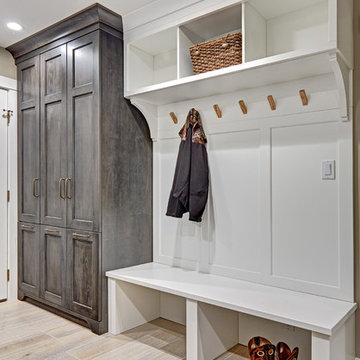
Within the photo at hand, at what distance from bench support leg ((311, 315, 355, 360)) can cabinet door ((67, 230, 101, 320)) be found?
5.20ft

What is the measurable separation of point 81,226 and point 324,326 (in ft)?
6.09

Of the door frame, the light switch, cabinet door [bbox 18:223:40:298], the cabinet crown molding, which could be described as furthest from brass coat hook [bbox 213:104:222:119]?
the door frame

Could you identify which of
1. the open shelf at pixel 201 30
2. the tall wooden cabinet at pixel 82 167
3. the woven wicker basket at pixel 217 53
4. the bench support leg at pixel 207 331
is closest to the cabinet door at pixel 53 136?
the tall wooden cabinet at pixel 82 167

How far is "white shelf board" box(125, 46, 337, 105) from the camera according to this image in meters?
1.86

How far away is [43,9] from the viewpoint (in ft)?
8.38

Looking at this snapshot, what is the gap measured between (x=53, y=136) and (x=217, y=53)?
1597mm

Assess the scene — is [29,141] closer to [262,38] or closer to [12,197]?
[12,197]

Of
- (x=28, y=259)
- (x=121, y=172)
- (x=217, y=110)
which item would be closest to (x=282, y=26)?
(x=217, y=110)

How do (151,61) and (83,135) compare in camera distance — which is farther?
(151,61)

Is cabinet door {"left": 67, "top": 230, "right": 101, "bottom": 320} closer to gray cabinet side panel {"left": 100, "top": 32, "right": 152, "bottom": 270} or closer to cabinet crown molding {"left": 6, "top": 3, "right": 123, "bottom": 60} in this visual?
gray cabinet side panel {"left": 100, "top": 32, "right": 152, "bottom": 270}

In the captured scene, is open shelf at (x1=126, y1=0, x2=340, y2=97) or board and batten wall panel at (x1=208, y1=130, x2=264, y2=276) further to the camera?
board and batten wall panel at (x1=208, y1=130, x2=264, y2=276)

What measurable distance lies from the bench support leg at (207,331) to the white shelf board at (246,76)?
143 centimetres

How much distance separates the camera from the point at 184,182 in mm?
2523

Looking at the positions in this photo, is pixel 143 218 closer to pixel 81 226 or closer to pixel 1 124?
pixel 81 226
